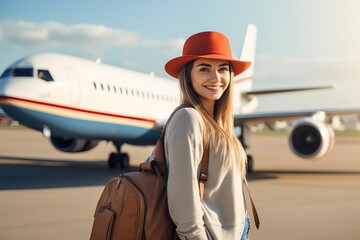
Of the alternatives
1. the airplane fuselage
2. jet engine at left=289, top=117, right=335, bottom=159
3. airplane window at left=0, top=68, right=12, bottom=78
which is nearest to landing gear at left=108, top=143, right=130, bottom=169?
the airplane fuselage

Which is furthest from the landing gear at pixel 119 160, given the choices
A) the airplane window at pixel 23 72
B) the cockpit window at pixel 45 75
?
the airplane window at pixel 23 72

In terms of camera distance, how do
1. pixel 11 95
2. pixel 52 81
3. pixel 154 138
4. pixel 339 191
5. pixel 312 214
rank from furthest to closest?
pixel 154 138 → pixel 52 81 → pixel 11 95 → pixel 339 191 → pixel 312 214

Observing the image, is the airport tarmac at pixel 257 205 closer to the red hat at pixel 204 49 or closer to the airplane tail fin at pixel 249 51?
the red hat at pixel 204 49

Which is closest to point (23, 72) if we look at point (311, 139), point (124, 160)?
point (124, 160)

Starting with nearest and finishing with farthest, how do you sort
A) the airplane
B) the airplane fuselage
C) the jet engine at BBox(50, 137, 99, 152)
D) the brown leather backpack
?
1. the brown leather backpack
2. the airplane fuselage
3. the airplane
4. the jet engine at BBox(50, 137, 99, 152)

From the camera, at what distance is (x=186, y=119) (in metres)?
2.28

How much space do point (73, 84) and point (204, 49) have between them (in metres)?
10.7

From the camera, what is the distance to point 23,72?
12.5 m

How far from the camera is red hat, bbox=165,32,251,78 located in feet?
8.35

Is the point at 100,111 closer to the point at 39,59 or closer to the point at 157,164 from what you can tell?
the point at 39,59

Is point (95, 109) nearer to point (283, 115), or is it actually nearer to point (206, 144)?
point (283, 115)

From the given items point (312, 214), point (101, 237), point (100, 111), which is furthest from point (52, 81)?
point (101, 237)

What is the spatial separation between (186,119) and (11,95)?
10103 mm

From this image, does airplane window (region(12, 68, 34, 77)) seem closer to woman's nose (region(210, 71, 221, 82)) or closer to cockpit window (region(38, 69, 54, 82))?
cockpit window (region(38, 69, 54, 82))
